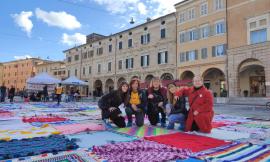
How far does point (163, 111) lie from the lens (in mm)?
6289

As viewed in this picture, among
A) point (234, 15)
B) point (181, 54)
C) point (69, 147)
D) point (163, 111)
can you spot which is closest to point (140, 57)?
point (181, 54)

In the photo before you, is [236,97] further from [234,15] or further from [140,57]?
[140,57]

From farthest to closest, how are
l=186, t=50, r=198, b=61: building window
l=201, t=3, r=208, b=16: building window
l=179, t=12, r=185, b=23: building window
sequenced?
1. l=179, t=12, r=185, b=23: building window
2. l=186, t=50, r=198, b=61: building window
3. l=201, t=3, r=208, b=16: building window

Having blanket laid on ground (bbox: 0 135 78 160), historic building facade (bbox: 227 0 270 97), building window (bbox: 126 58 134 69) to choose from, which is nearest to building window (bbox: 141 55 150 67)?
building window (bbox: 126 58 134 69)

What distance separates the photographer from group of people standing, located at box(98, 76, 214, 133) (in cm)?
521

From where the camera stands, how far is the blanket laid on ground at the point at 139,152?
3.17m

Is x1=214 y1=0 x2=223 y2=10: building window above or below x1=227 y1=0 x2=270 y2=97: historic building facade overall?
above

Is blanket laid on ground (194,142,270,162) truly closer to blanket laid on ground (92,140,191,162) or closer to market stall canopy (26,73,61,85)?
blanket laid on ground (92,140,191,162)

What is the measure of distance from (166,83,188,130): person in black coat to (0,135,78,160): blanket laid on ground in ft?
8.47

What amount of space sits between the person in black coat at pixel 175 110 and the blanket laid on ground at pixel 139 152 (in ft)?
5.86

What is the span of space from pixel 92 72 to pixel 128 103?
37639 mm

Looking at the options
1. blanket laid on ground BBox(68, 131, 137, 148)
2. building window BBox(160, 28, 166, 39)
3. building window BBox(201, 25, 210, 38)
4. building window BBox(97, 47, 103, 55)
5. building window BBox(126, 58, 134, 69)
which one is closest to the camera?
blanket laid on ground BBox(68, 131, 137, 148)

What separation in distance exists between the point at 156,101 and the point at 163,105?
0.22 metres

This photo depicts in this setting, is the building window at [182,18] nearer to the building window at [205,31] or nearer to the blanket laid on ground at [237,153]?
the building window at [205,31]
